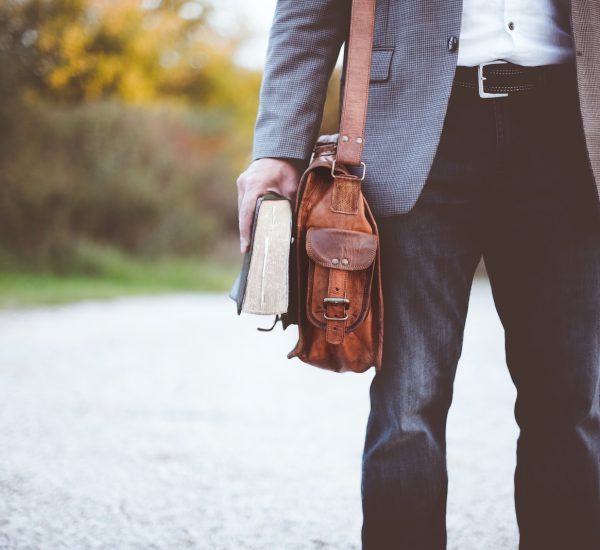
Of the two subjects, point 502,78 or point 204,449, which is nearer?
point 502,78

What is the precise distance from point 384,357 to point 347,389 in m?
3.32

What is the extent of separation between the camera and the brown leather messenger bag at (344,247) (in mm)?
1725

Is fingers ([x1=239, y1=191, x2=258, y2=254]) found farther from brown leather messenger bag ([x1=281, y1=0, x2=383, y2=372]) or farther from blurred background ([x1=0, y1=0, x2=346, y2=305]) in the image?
blurred background ([x1=0, y1=0, x2=346, y2=305])

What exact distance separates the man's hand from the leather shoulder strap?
0.17 metres

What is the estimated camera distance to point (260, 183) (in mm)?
1821

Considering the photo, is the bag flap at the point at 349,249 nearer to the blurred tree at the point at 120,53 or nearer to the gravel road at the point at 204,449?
the gravel road at the point at 204,449

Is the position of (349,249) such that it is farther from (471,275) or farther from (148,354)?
(148,354)

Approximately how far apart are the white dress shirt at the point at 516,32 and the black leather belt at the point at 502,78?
0.5 inches

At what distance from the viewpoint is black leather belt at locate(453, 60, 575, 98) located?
1.72 meters

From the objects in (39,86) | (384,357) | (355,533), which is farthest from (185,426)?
(39,86)

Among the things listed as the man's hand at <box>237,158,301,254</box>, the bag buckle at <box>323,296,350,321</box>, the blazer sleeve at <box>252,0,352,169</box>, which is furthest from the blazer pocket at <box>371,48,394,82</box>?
the bag buckle at <box>323,296,350,321</box>

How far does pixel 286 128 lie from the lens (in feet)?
6.03

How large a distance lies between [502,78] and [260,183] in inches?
21.5

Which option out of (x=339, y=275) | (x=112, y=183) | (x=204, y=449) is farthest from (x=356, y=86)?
(x=112, y=183)
